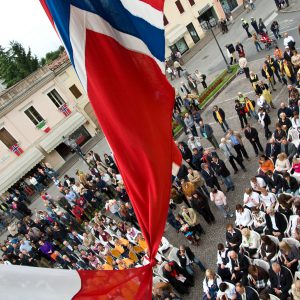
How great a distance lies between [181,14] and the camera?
40.1 m

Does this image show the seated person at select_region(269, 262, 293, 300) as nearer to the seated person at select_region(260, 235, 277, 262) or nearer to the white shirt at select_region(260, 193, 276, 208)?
the seated person at select_region(260, 235, 277, 262)

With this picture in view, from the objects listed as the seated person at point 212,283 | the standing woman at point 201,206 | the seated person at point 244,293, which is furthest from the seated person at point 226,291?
the standing woman at point 201,206

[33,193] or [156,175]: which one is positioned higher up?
[156,175]

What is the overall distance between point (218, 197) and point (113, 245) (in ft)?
14.8

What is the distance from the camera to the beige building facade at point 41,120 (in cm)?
3008

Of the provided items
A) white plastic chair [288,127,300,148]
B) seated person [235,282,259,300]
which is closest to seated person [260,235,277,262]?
seated person [235,282,259,300]

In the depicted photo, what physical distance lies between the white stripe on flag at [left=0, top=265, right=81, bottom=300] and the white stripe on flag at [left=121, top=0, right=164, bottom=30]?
9.53ft

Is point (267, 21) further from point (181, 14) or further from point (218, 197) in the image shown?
point (218, 197)

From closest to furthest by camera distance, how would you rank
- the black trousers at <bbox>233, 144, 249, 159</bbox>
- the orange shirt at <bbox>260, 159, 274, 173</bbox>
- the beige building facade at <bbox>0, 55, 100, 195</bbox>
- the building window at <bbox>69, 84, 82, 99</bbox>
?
the orange shirt at <bbox>260, 159, 274, 173</bbox> < the black trousers at <bbox>233, 144, 249, 159</bbox> < the beige building facade at <bbox>0, 55, 100, 195</bbox> < the building window at <bbox>69, 84, 82, 99</bbox>

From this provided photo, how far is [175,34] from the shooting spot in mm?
39531

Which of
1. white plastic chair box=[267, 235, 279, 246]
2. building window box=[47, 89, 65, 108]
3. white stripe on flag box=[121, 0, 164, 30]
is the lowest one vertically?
white plastic chair box=[267, 235, 279, 246]

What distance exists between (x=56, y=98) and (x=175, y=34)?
47.6 feet

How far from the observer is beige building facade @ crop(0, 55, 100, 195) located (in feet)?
98.7

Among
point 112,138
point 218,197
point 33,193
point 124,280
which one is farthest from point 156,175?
point 33,193
